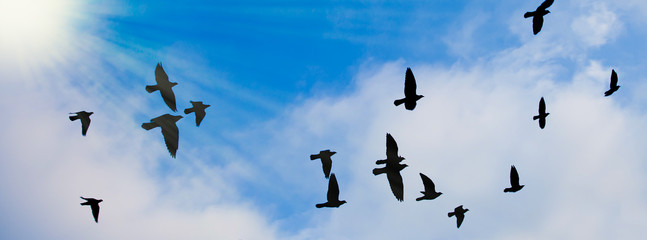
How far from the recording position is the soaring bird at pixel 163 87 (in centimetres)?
1983

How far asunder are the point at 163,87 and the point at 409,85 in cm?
900

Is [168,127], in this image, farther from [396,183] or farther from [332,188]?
[396,183]

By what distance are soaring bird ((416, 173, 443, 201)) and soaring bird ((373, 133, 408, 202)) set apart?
1200mm

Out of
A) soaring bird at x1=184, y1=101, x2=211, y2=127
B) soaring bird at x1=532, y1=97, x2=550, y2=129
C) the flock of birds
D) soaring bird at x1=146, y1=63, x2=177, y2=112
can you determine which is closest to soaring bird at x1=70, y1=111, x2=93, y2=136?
the flock of birds

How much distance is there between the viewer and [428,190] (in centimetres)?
2097

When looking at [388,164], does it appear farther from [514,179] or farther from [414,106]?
[514,179]

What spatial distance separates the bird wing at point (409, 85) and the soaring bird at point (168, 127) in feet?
28.0

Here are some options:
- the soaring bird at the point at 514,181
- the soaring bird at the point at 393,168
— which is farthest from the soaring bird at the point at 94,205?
the soaring bird at the point at 514,181

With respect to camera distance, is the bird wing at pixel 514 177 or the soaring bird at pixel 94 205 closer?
the soaring bird at pixel 94 205

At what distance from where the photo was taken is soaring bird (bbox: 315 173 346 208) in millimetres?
19641

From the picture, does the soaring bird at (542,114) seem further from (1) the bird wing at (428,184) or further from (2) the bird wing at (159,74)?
(2) the bird wing at (159,74)

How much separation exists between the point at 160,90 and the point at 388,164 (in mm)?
8821

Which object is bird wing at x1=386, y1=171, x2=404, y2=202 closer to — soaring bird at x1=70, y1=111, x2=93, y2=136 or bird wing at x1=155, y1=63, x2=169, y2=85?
bird wing at x1=155, y1=63, x2=169, y2=85

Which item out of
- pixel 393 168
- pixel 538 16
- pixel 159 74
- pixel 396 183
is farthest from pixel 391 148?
pixel 159 74
